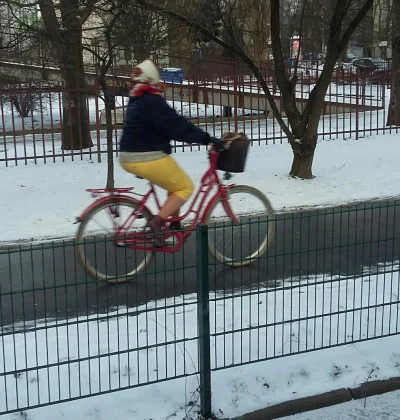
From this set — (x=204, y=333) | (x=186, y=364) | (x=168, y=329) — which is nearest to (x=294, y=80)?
(x=168, y=329)

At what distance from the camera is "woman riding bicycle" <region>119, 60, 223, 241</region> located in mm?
5695

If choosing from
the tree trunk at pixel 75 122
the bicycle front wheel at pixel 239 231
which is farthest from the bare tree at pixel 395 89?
the bicycle front wheel at pixel 239 231

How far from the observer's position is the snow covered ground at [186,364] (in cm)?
413

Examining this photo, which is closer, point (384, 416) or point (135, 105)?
point (384, 416)

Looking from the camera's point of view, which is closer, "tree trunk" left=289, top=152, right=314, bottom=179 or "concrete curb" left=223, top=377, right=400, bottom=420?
"concrete curb" left=223, top=377, right=400, bottom=420

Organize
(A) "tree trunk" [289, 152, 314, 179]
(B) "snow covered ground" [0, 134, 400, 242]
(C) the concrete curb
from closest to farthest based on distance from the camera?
(C) the concrete curb, (B) "snow covered ground" [0, 134, 400, 242], (A) "tree trunk" [289, 152, 314, 179]

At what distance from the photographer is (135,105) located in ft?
19.0

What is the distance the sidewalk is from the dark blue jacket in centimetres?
244

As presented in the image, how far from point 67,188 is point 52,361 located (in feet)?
21.0

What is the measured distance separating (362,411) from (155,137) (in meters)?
2.81

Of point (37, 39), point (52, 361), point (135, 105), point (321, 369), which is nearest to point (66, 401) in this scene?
point (52, 361)

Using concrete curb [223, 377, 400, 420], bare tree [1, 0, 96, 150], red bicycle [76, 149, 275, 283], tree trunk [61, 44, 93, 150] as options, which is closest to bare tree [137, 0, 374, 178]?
bare tree [1, 0, 96, 150]

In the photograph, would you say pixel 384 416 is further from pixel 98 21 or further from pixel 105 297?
pixel 98 21

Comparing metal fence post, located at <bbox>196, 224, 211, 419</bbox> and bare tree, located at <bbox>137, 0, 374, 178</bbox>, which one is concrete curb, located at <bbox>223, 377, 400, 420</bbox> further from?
bare tree, located at <bbox>137, 0, 374, 178</bbox>
